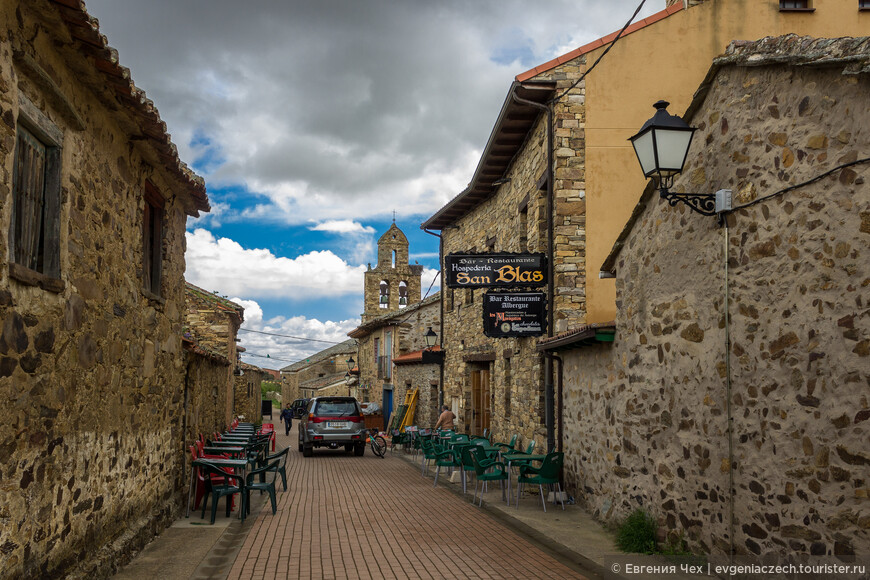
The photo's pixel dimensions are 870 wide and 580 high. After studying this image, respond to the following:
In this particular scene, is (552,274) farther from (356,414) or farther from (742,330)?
(356,414)

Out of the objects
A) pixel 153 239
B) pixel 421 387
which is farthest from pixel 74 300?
pixel 421 387

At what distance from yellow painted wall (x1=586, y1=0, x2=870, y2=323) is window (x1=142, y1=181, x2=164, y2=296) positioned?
6.49m

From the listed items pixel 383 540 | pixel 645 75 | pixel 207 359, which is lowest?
pixel 383 540

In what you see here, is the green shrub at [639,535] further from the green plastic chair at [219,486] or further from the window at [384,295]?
the window at [384,295]

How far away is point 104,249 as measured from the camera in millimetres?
6082

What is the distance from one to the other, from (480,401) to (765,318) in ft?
40.7

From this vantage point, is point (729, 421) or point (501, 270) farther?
point (501, 270)

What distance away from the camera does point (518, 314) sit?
11.9m

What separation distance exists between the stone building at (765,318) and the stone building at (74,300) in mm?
4667

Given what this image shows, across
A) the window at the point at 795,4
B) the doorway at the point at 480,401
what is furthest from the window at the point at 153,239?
the window at the point at 795,4

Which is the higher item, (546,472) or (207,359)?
(207,359)

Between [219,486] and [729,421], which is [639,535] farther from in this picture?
[219,486]

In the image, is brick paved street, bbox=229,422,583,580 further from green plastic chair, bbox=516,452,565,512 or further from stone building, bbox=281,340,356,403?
stone building, bbox=281,340,356,403

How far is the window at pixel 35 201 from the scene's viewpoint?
4.32 meters
